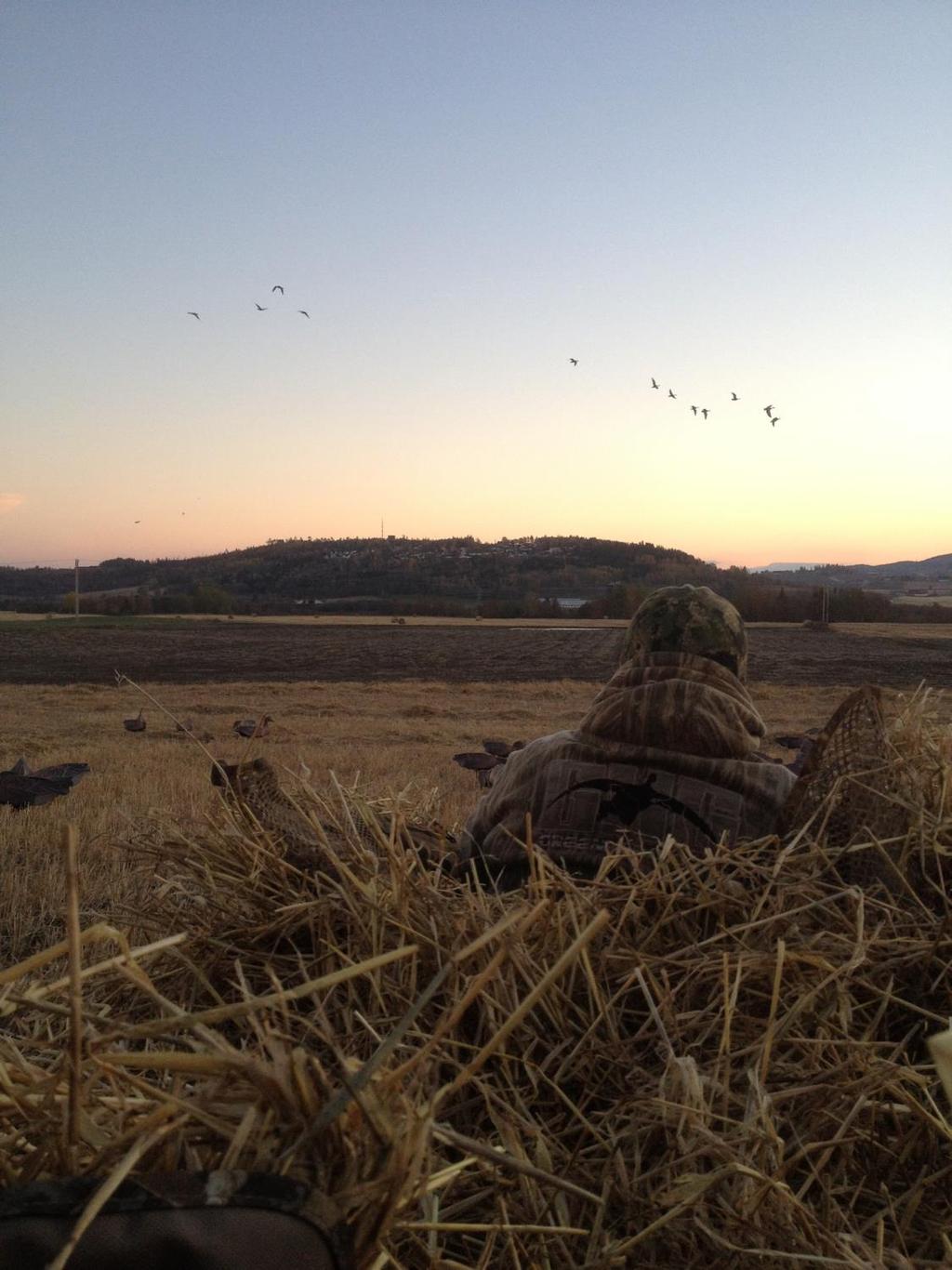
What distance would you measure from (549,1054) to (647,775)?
1.56 m

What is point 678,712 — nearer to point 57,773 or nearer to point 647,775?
point 647,775

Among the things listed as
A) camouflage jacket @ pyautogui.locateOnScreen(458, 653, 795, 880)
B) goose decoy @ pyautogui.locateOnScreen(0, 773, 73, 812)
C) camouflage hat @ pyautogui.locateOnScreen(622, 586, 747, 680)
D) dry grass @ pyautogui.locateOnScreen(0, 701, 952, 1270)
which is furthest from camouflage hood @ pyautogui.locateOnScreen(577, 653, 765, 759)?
goose decoy @ pyautogui.locateOnScreen(0, 773, 73, 812)

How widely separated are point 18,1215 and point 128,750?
11.4 metres

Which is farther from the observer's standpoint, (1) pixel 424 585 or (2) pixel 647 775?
(1) pixel 424 585

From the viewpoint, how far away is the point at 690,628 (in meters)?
3.69

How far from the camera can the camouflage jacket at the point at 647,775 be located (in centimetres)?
317

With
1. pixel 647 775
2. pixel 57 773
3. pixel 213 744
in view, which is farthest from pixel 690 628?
pixel 213 744

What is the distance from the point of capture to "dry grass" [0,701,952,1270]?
47.3 inches

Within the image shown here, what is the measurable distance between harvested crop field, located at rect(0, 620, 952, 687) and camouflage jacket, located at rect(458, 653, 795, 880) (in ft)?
42.1

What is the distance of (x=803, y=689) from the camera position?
22484 mm

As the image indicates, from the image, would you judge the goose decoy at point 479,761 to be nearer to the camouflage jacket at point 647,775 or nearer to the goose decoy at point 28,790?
the goose decoy at point 28,790

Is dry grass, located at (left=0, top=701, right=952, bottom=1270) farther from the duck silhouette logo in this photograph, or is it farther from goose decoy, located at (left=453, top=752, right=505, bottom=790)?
goose decoy, located at (left=453, top=752, right=505, bottom=790)

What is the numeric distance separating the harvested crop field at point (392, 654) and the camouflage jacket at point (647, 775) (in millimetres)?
12827

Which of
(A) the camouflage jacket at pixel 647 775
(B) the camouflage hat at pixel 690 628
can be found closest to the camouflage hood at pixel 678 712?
(A) the camouflage jacket at pixel 647 775
